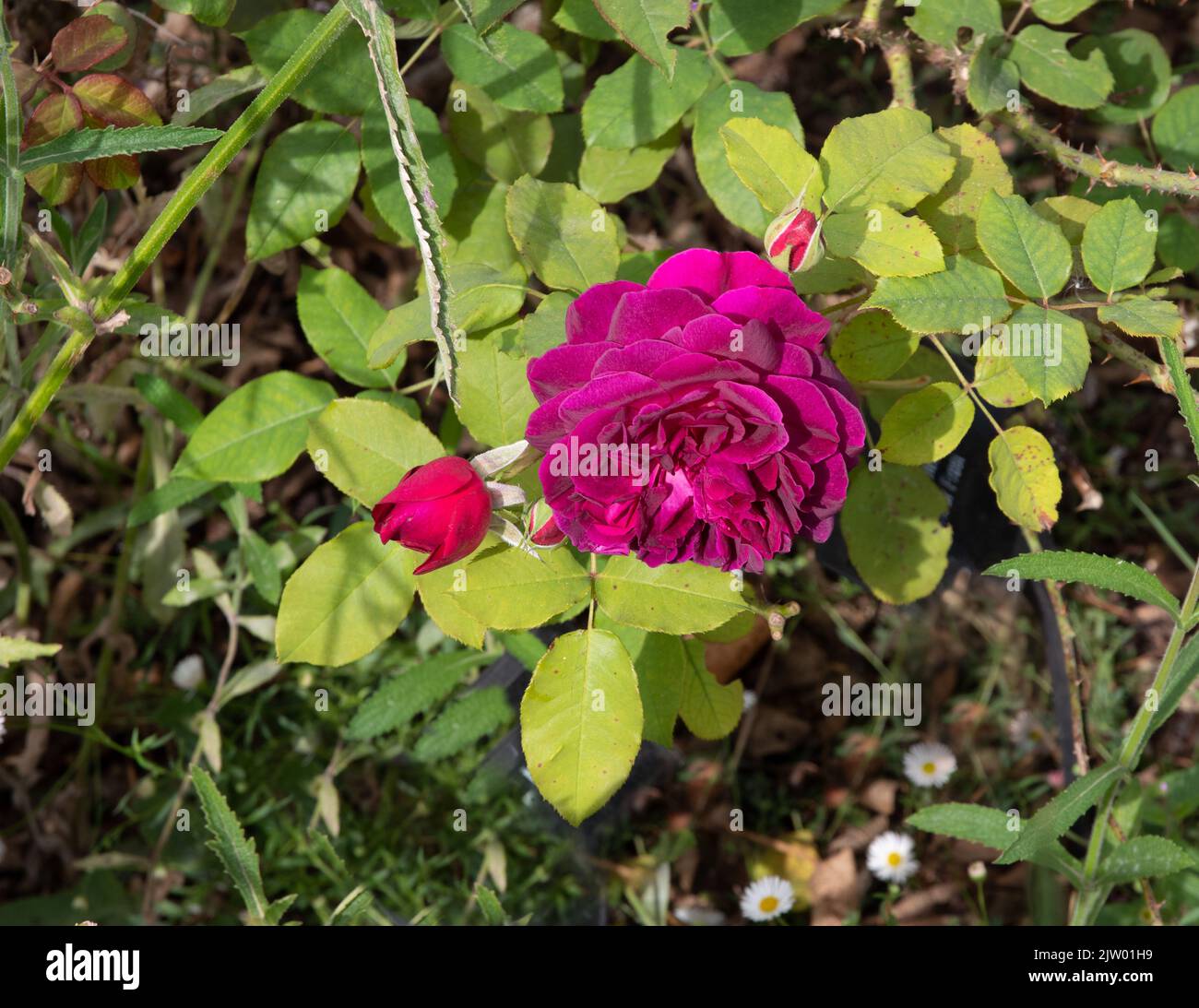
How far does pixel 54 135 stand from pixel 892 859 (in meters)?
1.95

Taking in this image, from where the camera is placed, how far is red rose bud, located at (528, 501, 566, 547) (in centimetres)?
119

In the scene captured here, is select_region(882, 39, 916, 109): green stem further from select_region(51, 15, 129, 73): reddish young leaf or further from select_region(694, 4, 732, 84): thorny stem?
select_region(51, 15, 129, 73): reddish young leaf

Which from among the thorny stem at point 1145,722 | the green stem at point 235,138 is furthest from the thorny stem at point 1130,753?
the green stem at point 235,138

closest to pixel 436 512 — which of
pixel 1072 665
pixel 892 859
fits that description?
pixel 1072 665

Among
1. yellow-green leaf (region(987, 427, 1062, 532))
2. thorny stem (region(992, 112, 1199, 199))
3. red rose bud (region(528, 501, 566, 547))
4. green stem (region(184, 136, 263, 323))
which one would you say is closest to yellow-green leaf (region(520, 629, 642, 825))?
red rose bud (region(528, 501, 566, 547))

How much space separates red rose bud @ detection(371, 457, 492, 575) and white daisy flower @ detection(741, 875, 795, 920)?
1395 millimetres

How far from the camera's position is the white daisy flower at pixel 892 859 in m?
2.27

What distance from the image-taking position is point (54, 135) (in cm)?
138

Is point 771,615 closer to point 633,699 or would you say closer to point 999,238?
point 633,699

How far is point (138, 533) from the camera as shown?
7.06 feet

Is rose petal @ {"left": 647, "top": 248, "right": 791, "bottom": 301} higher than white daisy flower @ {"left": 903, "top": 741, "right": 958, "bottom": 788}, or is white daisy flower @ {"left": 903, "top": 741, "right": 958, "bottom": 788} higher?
rose petal @ {"left": 647, "top": 248, "right": 791, "bottom": 301}

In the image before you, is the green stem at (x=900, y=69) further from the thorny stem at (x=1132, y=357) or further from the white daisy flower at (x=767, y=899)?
the white daisy flower at (x=767, y=899)

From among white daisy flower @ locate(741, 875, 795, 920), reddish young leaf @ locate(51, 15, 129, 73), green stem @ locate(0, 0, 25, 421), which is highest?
reddish young leaf @ locate(51, 15, 129, 73)

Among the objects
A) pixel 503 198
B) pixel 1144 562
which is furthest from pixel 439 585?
pixel 1144 562
